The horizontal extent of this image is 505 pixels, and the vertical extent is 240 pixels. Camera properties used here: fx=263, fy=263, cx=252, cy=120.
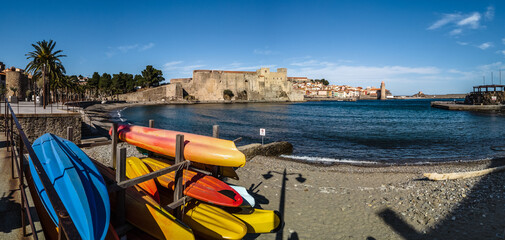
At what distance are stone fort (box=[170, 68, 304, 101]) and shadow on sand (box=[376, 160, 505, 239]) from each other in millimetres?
85106

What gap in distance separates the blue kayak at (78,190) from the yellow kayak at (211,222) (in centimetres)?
213

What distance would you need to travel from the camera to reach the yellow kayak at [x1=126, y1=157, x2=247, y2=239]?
4.52 meters

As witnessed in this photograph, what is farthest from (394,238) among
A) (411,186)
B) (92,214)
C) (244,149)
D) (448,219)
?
(244,149)

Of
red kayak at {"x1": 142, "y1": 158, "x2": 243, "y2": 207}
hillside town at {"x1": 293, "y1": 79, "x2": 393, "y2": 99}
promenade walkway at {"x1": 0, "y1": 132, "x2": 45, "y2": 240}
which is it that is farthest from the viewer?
hillside town at {"x1": 293, "y1": 79, "x2": 393, "y2": 99}

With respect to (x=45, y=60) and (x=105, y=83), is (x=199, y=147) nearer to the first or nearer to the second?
(x=45, y=60)

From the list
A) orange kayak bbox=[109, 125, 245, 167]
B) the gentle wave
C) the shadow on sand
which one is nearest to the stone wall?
orange kayak bbox=[109, 125, 245, 167]

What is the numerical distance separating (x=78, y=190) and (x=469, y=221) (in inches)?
296

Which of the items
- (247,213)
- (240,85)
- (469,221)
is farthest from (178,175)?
(240,85)

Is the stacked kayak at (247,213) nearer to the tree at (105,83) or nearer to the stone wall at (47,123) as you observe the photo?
the stone wall at (47,123)

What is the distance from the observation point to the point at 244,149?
12656 mm

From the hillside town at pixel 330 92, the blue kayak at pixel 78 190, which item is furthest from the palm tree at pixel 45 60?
the hillside town at pixel 330 92

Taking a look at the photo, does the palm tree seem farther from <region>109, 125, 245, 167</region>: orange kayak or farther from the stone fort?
the stone fort

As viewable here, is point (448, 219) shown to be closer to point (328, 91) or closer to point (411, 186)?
point (411, 186)

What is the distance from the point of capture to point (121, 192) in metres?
3.44
